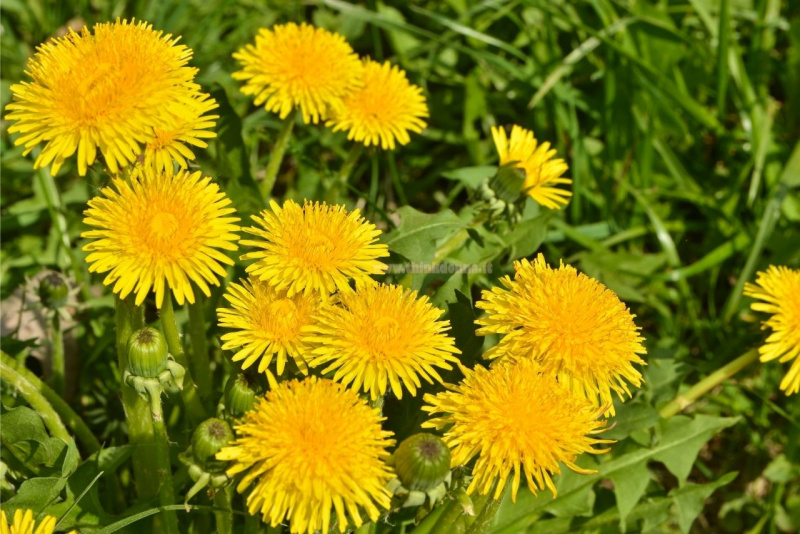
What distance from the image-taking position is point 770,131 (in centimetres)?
344

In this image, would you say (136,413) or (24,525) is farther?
(136,413)

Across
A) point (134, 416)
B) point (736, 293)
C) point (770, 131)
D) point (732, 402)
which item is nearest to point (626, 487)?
point (732, 402)

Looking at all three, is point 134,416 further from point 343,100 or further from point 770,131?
point 770,131

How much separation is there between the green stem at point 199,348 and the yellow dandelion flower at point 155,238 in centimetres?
37

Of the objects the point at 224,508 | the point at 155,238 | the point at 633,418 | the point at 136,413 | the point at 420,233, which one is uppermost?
the point at 155,238

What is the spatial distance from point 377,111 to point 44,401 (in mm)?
1230

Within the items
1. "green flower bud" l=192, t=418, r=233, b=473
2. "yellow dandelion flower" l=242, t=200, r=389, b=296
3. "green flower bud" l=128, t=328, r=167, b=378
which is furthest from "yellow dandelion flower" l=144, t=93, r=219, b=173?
"green flower bud" l=192, t=418, r=233, b=473

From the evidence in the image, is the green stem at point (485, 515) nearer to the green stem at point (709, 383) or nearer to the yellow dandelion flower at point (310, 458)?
the yellow dandelion flower at point (310, 458)

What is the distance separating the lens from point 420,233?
2.29 metres

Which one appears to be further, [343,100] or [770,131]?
→ [770,131]

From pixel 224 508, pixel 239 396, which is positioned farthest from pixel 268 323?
pixel 224 508

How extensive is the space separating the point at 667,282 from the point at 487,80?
1.20 meters

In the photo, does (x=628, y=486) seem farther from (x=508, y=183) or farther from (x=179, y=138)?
(x=179, y=138)

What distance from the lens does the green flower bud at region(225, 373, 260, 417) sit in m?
1.67
